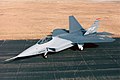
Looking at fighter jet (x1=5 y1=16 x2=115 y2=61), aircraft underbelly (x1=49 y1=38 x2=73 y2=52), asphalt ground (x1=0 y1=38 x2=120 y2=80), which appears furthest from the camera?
aircraft underbelly (x1=49 y1=38 x2=73 y2=52)

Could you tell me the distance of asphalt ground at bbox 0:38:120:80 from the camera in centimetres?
2381

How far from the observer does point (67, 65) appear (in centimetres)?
2666

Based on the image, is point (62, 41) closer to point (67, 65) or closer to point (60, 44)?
point (60, 44)

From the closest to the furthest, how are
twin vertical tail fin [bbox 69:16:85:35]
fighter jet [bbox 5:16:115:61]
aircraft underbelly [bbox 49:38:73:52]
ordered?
fighter jet [bbox 5:16:115:61] < aircraft underbelly [bbox 49:38:73:52] < twin vertical tail fin [bbox 69:16:85:35]

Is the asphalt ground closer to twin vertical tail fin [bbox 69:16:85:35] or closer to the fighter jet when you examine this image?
the fighter jet

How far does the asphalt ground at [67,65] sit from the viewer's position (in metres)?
23.8

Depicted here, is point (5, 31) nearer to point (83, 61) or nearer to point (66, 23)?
point (66, 23)

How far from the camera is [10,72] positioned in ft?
81.3

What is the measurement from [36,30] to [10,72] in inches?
883

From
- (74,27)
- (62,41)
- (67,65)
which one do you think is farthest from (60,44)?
(74,27)

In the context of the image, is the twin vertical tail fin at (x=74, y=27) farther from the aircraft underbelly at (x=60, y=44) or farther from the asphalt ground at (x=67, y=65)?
the aircraft underbelly at (x=60, y=44)

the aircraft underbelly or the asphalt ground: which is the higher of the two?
the aircraft underbelly

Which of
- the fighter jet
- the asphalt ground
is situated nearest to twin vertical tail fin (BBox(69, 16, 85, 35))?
the fighter jet

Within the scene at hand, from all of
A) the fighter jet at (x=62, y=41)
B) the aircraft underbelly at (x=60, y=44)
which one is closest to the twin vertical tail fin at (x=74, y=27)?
the fighter jet at (x=62, y=41)
